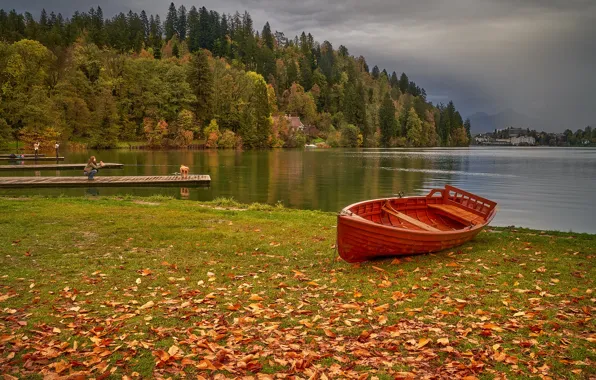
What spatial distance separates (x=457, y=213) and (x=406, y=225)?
2.68 meters

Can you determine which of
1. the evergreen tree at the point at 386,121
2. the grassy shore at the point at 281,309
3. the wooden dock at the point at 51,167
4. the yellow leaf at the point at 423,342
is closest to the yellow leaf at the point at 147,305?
the grassy shore at the point at 281,309

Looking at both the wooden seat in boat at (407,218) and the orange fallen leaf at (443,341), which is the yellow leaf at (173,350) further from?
the wooden seat in boat at (407,218)

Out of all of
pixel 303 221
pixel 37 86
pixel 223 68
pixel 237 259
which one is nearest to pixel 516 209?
pixel 303 221

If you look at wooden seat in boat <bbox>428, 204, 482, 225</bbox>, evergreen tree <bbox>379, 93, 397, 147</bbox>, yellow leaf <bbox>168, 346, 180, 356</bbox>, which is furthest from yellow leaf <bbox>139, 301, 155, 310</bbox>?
evergreen tree <bbox>379, 93, 397, 147</bbox>

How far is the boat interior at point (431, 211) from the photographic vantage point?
12539 mm

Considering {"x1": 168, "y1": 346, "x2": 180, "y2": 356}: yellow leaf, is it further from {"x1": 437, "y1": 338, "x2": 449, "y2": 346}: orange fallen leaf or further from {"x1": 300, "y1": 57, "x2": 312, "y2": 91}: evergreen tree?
{"x1": 300, "y1": 57, "x2": 312, "y2": 91}: evergreen tree

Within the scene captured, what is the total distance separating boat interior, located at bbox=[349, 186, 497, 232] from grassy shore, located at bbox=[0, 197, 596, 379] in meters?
1.39

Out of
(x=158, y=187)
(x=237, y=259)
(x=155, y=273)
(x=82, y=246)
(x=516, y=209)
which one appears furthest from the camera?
(x=158, y=187)

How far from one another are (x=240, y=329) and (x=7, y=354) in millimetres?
3044

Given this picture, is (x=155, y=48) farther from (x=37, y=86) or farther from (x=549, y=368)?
(x=549, y=368)

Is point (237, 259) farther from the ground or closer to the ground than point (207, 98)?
closer to the ground

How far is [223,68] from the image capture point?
413ft

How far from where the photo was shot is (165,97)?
104m

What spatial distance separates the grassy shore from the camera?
17.6 feet
